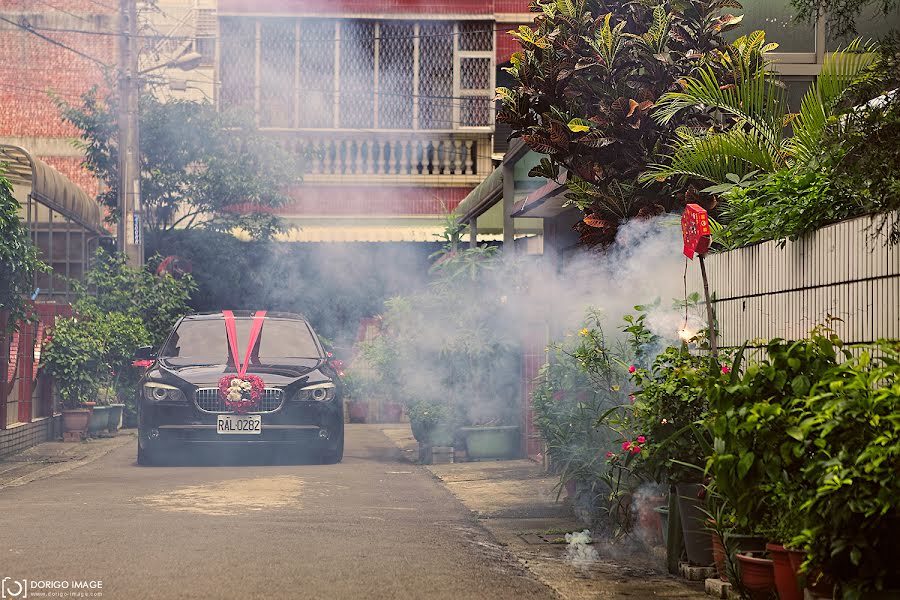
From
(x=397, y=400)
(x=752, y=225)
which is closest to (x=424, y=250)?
(x=397, y=400)

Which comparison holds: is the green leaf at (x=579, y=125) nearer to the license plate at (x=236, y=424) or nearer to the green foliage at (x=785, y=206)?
the green foliage at (x=785, y=206)

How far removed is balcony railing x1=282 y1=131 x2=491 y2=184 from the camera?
22.5m

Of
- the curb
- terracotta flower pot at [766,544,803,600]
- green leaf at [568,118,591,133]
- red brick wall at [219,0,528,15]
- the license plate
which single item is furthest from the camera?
red brick wall at [219,0,528,15]

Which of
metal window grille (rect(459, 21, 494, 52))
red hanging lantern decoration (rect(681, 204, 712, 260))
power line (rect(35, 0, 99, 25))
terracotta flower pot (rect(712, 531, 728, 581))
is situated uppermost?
power line (rect(35, 0, 99, 25))

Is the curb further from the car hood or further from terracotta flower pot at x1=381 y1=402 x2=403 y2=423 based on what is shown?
terracotta flower pot at x1=381 y1=402 x2=403 y2=423

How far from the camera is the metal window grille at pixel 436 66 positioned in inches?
884

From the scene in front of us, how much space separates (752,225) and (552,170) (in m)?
2.41

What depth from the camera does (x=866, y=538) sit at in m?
4.79

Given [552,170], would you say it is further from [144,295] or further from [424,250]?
[424,250]

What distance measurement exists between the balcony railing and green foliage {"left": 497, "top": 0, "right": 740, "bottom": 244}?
13080 mm

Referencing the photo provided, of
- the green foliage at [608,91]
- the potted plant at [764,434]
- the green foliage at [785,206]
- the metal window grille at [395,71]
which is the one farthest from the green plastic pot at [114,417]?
the potted plant at [764,434]

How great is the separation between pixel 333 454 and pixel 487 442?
5.54ft

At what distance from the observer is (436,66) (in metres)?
22.5

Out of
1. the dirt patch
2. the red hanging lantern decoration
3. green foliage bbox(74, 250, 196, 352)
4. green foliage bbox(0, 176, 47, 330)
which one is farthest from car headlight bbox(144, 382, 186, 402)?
the red hanging lantern decoration
